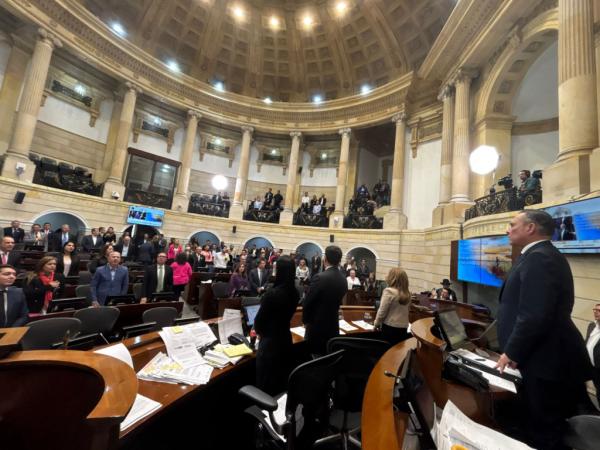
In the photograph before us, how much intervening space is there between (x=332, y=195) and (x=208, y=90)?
10446 millimetres

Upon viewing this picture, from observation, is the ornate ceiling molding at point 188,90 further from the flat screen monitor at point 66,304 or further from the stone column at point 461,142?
the flat screen monitor at point 66,304

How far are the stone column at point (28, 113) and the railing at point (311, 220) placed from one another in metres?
12.0

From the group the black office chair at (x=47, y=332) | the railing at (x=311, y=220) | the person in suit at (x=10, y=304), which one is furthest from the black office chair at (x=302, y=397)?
the railing at (x=311, y=220)

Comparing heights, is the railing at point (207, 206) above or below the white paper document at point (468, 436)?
A: above

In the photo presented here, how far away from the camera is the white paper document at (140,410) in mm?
1471

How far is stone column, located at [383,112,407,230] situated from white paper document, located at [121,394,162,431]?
12.8m

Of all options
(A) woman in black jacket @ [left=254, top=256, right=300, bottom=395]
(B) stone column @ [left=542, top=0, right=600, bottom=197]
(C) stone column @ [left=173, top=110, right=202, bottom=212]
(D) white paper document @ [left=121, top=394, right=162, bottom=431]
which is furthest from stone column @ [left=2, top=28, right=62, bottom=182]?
(B) stone column @ [left=542, top=0, right=600, bottom=197]

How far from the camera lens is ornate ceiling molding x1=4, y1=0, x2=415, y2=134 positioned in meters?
11.4

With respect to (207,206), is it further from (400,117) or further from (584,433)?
(584,433)

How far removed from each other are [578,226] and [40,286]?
8.44 m

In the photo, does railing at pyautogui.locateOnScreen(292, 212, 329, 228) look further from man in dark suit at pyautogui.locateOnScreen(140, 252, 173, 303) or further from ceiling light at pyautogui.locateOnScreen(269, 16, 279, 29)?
ceiling light at pyautogui.locateOnScreen(269, 16, 279, 29)

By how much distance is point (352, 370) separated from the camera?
2244 mm

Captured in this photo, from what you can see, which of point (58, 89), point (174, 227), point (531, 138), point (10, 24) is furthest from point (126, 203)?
point (531, 138)

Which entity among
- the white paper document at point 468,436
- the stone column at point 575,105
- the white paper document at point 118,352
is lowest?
the white paper document at point 118,352
